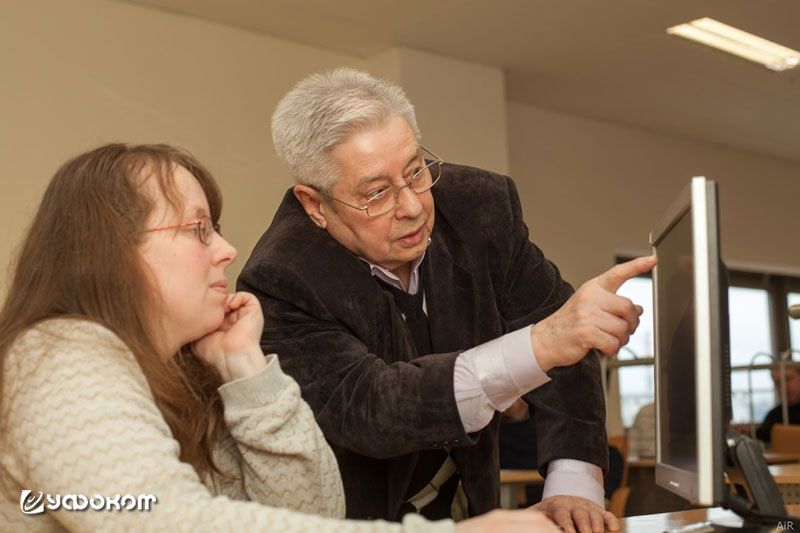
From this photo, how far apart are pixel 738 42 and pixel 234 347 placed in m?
4.99

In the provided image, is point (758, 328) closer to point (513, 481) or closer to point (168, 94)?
point (513, 481)

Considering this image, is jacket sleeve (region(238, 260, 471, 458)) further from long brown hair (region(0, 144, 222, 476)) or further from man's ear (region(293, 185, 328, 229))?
long brown hair (region(0, 144, 222, 476))

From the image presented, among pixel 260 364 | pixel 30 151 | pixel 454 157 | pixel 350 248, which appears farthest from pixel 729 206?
pixel 260 364

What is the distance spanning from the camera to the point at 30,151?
4.20 meters

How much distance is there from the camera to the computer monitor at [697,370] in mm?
1006

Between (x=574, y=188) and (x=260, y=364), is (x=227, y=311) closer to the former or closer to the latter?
(x=260, y=364)

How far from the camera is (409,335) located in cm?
182

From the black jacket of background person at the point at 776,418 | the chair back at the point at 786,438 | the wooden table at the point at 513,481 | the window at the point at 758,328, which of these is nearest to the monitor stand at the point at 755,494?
the wooden table at the point at 513,481

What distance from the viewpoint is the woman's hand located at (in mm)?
1389

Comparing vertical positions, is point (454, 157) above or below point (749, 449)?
above

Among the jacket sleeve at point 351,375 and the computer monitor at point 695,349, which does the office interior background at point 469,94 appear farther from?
the computer monitor at point 695,349

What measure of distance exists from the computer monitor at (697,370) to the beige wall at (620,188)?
207 inches

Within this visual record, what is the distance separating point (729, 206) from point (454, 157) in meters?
3.71

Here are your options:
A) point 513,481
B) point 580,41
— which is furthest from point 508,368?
point 580,41
